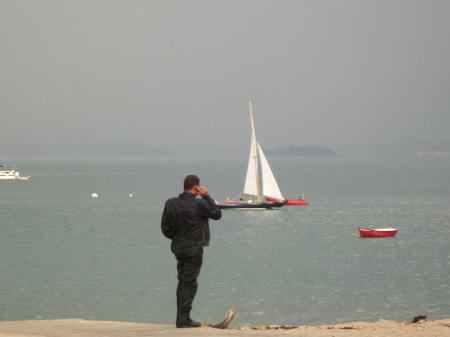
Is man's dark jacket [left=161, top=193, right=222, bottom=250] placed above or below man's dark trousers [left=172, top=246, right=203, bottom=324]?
above

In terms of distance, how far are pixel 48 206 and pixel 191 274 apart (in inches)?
3847

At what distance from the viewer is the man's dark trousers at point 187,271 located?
1488 cm

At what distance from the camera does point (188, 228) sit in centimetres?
1493

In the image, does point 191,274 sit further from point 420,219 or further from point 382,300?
point 420,219

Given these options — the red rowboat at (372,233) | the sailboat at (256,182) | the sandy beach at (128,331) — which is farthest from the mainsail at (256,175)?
the sandy beach at (128,331)

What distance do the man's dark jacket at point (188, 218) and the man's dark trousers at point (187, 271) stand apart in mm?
97

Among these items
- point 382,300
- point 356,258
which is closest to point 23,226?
point 356,258

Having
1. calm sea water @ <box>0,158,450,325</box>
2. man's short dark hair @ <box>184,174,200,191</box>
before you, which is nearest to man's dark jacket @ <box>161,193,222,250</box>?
man's short dark hair @ <box>184,174,200,191</box>

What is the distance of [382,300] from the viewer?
33.4 metres

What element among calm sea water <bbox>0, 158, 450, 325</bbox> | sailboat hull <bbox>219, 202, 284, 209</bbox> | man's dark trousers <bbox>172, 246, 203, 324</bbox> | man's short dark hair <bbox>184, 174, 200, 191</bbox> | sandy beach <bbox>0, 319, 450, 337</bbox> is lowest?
calm sea water <bbox>0, 158, 450, 325</bbox>

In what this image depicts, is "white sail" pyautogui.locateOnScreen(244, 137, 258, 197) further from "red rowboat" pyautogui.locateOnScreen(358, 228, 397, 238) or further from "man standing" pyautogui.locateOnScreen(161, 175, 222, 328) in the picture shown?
"man standing" pyautogui.locateOnScreen(161, 175, 222, 328)

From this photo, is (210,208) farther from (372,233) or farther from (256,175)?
(256,175)

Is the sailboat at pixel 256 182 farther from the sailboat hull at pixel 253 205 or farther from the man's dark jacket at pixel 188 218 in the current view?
the man's dark jacket at pixel 188 218

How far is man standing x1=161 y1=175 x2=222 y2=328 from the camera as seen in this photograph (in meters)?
14.9
